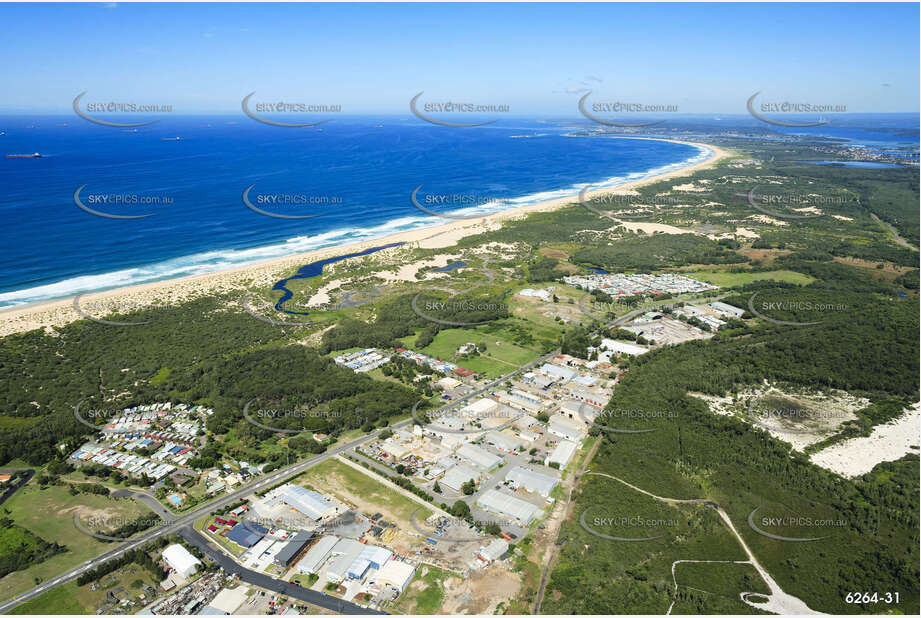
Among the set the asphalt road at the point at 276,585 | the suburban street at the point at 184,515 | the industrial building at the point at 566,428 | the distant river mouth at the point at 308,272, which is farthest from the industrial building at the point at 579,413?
the distant river mouth at the point at 308,272

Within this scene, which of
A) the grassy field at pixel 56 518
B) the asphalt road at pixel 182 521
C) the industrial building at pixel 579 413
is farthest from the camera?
the industrial building at pixel 579 413

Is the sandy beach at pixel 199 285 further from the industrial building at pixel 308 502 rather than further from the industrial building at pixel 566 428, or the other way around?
the industrial building at pixel 566 428

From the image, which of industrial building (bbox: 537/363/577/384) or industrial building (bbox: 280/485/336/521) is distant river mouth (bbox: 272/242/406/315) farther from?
industrial building (bbox: 280/485/336/521)

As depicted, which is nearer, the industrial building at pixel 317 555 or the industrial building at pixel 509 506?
the industrial building at pixel 317 555

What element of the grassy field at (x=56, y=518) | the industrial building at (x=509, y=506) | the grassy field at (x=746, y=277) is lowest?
the grassy field at (x=56, y=518)

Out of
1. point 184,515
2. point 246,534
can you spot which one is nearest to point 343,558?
point 246,534

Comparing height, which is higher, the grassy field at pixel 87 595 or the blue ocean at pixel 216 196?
the blue ocean at pixel 216 196
